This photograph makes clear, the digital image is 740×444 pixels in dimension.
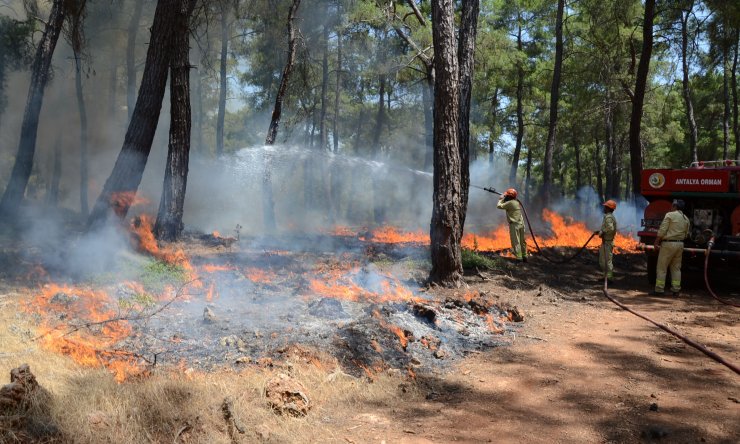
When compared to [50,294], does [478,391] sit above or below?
below

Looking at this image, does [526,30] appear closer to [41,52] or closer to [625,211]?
[625,211]

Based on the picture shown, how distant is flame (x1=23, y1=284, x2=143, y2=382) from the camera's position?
514 centimetres

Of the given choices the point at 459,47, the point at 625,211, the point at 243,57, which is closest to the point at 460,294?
the point at 459,47

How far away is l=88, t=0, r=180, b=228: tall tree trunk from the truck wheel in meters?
10.7

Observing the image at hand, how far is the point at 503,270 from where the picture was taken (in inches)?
438

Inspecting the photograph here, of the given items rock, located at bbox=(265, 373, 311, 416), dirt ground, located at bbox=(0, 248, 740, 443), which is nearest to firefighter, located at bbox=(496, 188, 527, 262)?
dirt ground, located at bbox=(0, 248, 740, 443)

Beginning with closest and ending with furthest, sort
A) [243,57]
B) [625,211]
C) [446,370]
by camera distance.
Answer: [446,370] → [625,211] → [243,57]

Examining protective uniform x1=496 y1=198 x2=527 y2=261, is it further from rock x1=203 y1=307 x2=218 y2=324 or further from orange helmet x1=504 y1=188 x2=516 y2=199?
rock x1=203 y1=307 x2=218 y2=324

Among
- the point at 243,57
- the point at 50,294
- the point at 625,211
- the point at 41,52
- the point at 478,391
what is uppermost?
the point at 243,57

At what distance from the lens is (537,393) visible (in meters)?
4.95

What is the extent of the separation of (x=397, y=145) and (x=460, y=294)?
33.0 m

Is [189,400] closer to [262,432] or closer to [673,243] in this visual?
[262,432]

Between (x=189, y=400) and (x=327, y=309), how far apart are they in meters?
3.09

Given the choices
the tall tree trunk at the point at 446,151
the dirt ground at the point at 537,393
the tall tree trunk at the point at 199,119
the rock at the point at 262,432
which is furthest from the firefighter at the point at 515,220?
the tall tree trunk at the point at 199,119
